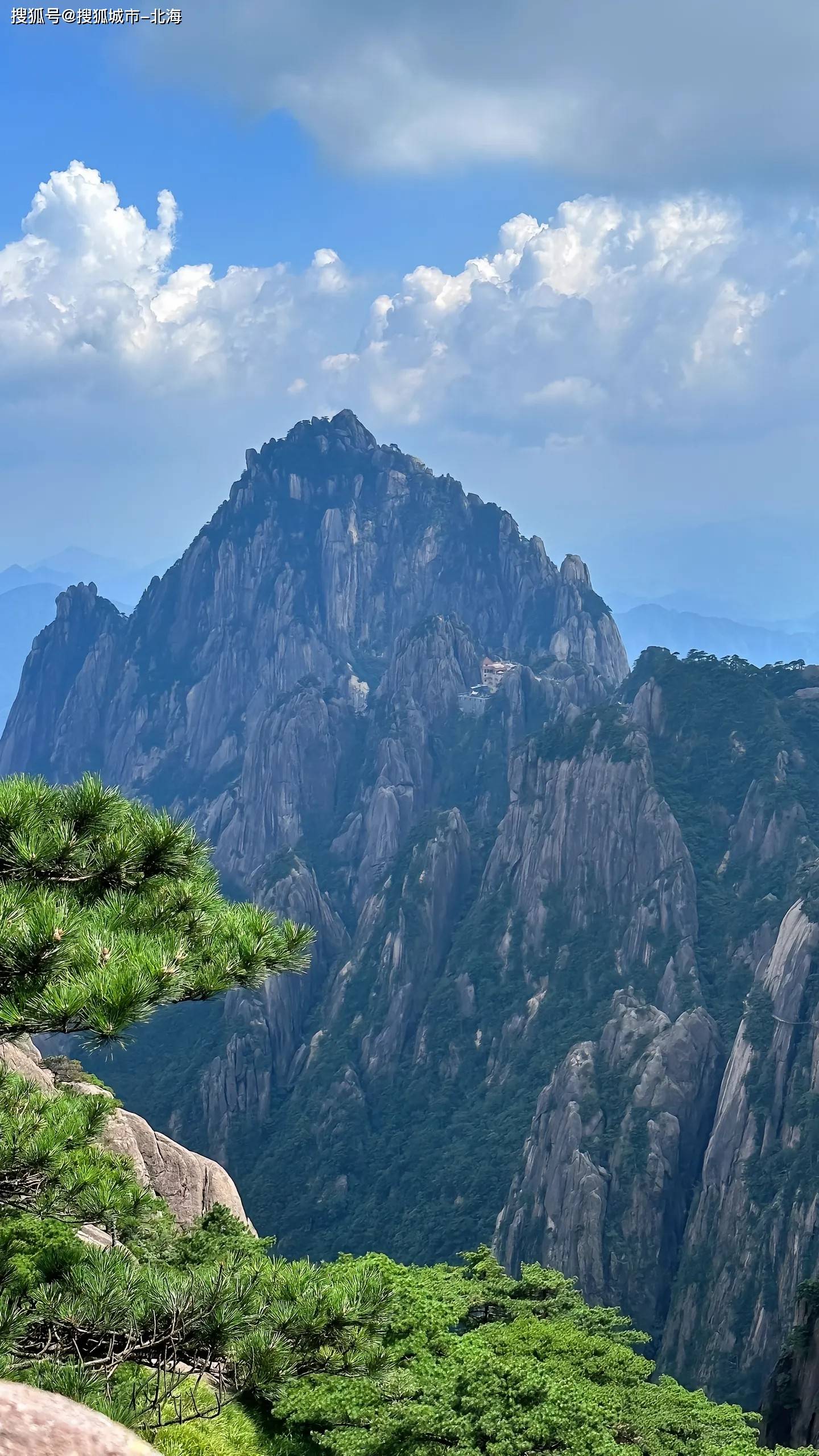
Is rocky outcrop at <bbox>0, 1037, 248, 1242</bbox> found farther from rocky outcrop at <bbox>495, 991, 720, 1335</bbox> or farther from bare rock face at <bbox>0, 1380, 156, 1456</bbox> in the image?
rocky outcrop at <bbox>495, 991, 720, 1335</bbox>

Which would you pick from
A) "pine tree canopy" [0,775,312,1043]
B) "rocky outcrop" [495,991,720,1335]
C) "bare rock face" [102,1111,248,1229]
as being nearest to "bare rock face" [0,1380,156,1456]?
"pine tree canopy" [0,775,312,1043]

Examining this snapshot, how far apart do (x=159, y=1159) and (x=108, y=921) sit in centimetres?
2368

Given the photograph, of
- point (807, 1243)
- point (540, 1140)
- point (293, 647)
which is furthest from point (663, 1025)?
point (293, 647)

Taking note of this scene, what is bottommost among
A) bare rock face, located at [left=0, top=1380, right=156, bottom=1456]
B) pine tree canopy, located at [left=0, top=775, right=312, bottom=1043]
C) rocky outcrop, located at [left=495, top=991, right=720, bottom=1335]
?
rocky outcrop, located at [left=495, top=991, right=720, bottom=1335]

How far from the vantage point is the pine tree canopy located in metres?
7.56

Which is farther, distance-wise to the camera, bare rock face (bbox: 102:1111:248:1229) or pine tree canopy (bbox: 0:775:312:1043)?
bare rock face (bbox: 102:1111:248:1229)

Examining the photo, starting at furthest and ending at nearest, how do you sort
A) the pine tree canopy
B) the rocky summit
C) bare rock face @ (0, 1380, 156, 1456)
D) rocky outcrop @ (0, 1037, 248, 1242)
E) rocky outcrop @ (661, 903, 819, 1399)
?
the rocky summit → rocky outcrop @ (661, 903, 819, 1399) → rocky outcrop @ (0, 1037, 248, 1242) → the pine tree canopy → bare rock face @ (0, 1380, 156, 1456)

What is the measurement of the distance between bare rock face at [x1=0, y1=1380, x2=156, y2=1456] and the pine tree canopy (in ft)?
7.40

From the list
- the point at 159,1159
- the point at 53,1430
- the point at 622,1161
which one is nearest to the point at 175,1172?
the point at 159,1159

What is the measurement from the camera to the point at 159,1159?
29.3m

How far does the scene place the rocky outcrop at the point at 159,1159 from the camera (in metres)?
27.1

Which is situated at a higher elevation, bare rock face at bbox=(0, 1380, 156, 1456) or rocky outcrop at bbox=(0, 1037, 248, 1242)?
bare rock face at bbox=(0, 1380, 156, 1456)

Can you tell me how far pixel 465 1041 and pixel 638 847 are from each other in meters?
25.7

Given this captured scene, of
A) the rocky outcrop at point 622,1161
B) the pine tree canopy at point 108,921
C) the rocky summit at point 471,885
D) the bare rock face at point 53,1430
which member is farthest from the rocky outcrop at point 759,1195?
the bare rock face at point 53,1430
